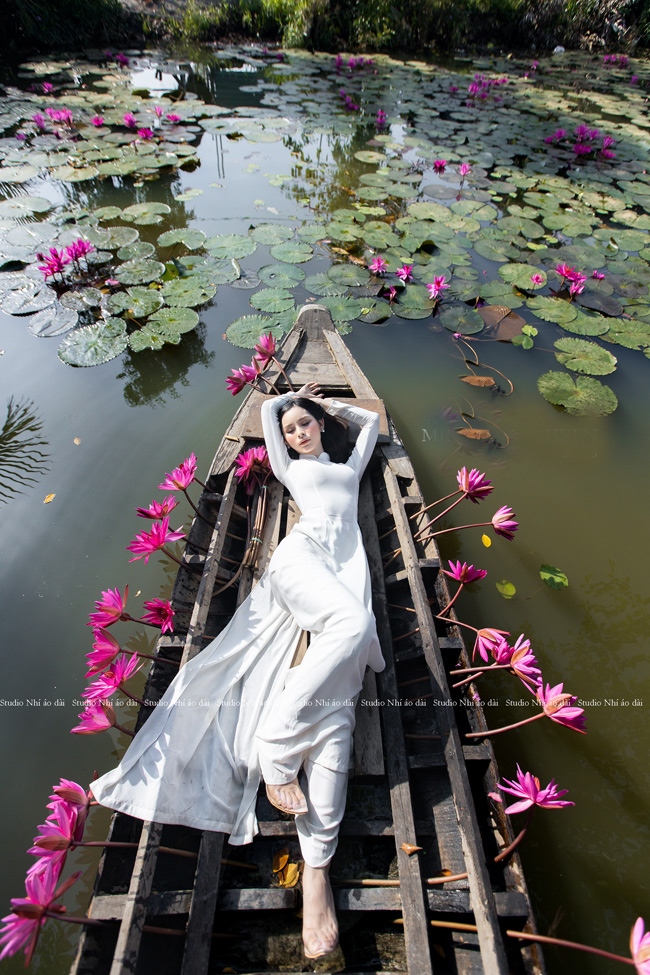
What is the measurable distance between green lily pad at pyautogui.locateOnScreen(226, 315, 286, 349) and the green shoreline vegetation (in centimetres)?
1139

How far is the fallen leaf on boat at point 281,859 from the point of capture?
1.62 meters

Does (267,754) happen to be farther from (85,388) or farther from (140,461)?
(85,388)

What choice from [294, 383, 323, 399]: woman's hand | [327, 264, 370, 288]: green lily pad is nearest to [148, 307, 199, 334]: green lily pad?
[327, 264, 370, 288]: green lily pad

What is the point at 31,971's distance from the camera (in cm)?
162

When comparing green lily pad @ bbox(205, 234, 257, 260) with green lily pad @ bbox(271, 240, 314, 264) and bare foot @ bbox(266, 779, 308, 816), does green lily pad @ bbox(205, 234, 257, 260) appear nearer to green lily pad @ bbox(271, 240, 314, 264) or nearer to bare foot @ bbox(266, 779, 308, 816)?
green lily pad @ bbox(271, 240, 314, 264)

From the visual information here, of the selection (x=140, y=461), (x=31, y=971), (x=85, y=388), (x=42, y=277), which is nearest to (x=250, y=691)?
(x=31, y=971)

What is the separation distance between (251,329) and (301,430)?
1.92 meters

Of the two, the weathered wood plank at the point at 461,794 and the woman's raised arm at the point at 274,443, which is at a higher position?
the woman's raised arm at the point at 274,443

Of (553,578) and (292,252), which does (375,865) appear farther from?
(292,252)

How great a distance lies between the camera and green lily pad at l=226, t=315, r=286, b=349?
380 cm

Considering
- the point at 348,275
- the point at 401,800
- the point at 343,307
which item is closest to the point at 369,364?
the point at 343,307

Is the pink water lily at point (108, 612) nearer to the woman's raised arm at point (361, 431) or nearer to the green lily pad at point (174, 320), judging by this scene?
the woman's raised arm at point (361, 431)

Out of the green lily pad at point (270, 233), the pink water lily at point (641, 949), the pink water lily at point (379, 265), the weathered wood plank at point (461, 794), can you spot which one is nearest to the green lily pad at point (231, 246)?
the green lily pad at point (270, 233)

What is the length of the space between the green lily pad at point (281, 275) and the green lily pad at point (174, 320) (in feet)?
2.95
